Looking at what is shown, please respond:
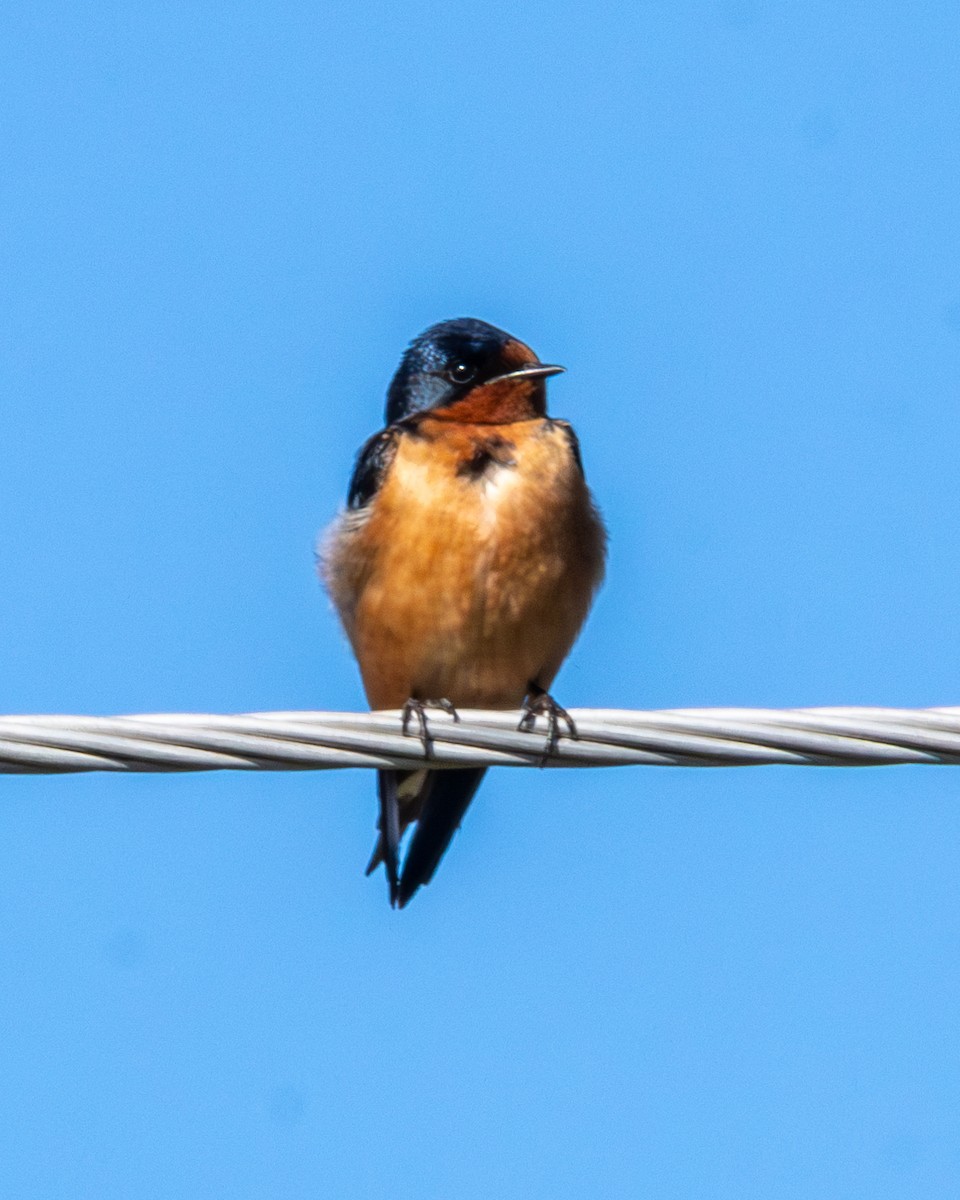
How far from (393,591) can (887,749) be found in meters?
2.69

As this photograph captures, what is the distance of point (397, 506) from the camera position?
6152 mm

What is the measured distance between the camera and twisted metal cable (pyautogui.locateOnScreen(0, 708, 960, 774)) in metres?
3.63

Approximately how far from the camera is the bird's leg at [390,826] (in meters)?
6.40

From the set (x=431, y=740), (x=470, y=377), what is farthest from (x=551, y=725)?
(x=470, y=377)

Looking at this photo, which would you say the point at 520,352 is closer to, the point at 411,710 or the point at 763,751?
the point at 411,710

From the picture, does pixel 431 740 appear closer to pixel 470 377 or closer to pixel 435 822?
pixel 435 822

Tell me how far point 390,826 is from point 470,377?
151cm

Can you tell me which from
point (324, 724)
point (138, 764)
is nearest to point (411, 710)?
point (324, 724)

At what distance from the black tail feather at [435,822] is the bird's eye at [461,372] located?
1.30 m

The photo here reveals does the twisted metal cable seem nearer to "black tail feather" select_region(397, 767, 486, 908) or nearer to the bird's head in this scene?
"black tail feather" select_region(397, 767, 486, 908)

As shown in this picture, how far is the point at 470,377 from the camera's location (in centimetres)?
670

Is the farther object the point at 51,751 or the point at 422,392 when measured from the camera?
the point at 422,392

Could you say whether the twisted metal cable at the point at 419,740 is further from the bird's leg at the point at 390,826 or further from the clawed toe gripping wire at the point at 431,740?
the bird's leg at the point at 390,826

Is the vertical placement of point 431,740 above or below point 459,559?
below
